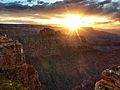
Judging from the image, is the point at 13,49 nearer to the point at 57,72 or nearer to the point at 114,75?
the point at 114,75

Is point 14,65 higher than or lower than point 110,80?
lower

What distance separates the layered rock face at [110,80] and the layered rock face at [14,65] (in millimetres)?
40267

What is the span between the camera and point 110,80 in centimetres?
1625

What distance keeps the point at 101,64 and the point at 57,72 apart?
3263 cm

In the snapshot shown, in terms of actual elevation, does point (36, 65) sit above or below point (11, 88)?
below

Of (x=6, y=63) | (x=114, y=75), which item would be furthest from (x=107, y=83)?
(x=6, y=63)

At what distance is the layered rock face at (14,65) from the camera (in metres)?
57.8

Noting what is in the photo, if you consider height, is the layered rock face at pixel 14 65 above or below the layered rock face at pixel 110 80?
below

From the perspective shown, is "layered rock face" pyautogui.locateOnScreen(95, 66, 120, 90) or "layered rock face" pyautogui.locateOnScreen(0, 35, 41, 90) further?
"layered rock face" pyautogui.locateOnScreen(0, 35, 41, 90)

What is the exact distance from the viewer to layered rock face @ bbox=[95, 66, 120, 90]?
1589 cm

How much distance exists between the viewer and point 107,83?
1633cm

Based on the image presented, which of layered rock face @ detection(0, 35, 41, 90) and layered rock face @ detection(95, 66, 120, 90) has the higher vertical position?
layered rock face @ detection(95, 66, 120, 90)

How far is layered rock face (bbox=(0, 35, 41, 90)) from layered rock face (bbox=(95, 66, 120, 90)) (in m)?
40.3

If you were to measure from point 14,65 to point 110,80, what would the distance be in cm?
4586
